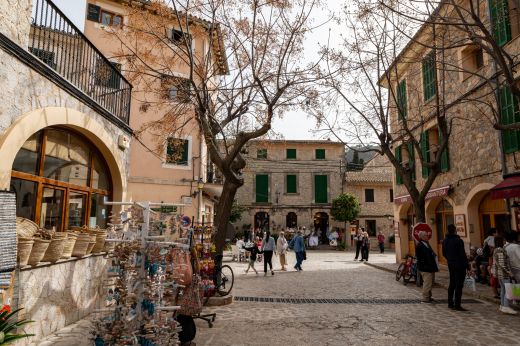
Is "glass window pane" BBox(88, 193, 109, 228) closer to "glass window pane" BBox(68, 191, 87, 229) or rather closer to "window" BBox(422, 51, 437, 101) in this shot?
"glass window pane" BBox(68, 191, 87, 229)

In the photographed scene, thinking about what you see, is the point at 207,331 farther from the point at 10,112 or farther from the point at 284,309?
the point at 10,112

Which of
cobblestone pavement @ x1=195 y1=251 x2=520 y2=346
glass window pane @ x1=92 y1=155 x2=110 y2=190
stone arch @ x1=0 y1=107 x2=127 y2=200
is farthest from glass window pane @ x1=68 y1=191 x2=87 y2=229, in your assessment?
cobblestone pavement @ x1=195 y1=251 x2=520 y2=346

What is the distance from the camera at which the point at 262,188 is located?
33.8 meters

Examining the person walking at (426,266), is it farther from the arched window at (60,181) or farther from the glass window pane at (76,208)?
the glass window pane at (76,208)

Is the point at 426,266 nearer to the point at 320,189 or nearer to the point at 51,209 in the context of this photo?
the point at 51,209

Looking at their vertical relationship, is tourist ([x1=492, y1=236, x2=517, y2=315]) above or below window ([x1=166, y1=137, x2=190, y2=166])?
below

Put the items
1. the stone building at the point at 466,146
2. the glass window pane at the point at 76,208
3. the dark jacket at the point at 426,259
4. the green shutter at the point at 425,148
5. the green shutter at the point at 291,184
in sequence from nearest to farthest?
the glass window pane at the point at 76,208 < the dark jacket at the point at 426,259 < the stone building at the point at 466,146 < the green shutter at the point at 425,148 < the green shutter at the point at 291,184

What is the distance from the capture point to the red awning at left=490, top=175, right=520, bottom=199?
347 inches

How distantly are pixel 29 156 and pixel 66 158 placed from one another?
3.58ft

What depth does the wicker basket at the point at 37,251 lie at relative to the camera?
4.70 meters

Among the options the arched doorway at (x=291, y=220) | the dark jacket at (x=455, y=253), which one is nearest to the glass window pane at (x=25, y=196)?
the dark jacket at (x=455, y=253)

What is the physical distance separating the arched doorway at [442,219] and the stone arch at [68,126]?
476 inches

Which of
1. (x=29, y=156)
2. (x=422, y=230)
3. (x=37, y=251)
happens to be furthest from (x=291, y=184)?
(x=37, y=251)

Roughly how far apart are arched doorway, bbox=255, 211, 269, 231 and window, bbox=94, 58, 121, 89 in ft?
83.6
